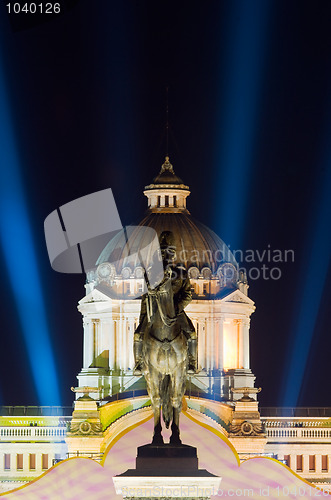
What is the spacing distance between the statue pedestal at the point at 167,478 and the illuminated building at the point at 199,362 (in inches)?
2432

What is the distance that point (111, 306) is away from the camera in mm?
145750

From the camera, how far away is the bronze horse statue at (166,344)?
6550 centimetres

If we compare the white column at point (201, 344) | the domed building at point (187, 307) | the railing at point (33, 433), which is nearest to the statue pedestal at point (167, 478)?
the railing at point (33, 433)

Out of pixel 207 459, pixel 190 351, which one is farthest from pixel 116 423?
pixel 190 351

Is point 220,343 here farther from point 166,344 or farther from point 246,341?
point 166,344

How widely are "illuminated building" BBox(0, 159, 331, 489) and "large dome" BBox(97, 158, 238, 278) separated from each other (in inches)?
2.2

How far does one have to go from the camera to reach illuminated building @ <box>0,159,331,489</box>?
434ft

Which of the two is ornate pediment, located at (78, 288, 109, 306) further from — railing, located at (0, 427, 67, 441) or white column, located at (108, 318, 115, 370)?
railing, located at (0, 427, 67, 441)

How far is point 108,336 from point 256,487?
69.9 metres

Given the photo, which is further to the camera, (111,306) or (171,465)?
(111,306)

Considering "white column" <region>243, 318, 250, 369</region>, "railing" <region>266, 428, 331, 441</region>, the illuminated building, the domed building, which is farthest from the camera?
the domed building

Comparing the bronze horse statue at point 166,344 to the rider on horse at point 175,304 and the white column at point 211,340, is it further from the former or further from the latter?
the white column at point 211,340

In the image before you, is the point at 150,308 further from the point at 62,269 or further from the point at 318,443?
the point at 318,443

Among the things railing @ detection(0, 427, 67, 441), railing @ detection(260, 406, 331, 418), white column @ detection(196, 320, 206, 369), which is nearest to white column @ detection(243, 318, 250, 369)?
white column @ detection(196, 320, 206, 369)
